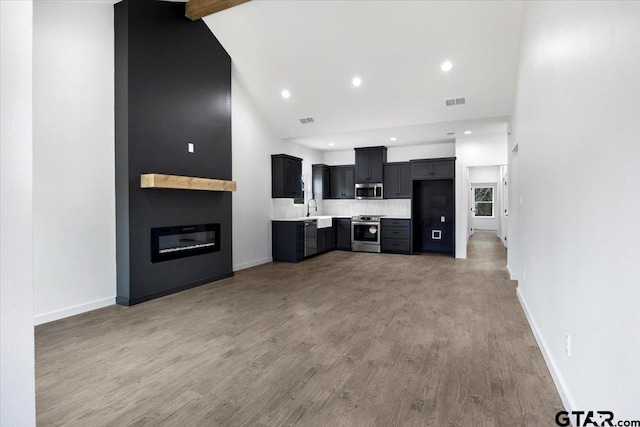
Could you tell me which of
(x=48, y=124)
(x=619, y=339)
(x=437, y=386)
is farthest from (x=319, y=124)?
(x=619, y=339)

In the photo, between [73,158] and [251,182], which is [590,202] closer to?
[73,158]

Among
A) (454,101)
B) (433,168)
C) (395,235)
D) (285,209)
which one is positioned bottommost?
(395,235)

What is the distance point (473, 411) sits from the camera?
79.9 inches

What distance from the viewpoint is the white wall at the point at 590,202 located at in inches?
51.3

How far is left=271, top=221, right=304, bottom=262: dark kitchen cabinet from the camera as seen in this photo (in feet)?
24.0

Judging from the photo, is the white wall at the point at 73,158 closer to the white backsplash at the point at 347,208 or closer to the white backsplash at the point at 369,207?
the white backsplash at the point at 347,208

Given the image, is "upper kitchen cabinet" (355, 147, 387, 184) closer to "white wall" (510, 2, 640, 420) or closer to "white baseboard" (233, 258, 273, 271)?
"white baseboard" (233, 258, 273, 271)

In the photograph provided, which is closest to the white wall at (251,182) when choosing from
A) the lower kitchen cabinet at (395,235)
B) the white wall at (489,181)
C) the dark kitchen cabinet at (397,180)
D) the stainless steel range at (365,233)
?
the stainless steel range at (365,233)

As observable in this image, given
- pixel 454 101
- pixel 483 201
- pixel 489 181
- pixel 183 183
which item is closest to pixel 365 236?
pixel 454 101

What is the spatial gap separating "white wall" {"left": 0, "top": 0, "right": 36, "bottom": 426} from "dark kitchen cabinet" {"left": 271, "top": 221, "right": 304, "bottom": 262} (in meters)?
5.78

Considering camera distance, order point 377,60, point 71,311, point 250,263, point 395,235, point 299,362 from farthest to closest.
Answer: point 395,235 → point 250,263 → point 377,60 → point 71,311 → point 299,362

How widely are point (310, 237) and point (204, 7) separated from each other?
4.93 metres

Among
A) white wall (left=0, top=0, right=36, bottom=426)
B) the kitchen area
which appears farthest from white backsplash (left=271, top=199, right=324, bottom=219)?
white wall (left=0, top=0, right=36, bottom=426)

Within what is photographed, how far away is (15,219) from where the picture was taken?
151 cm
